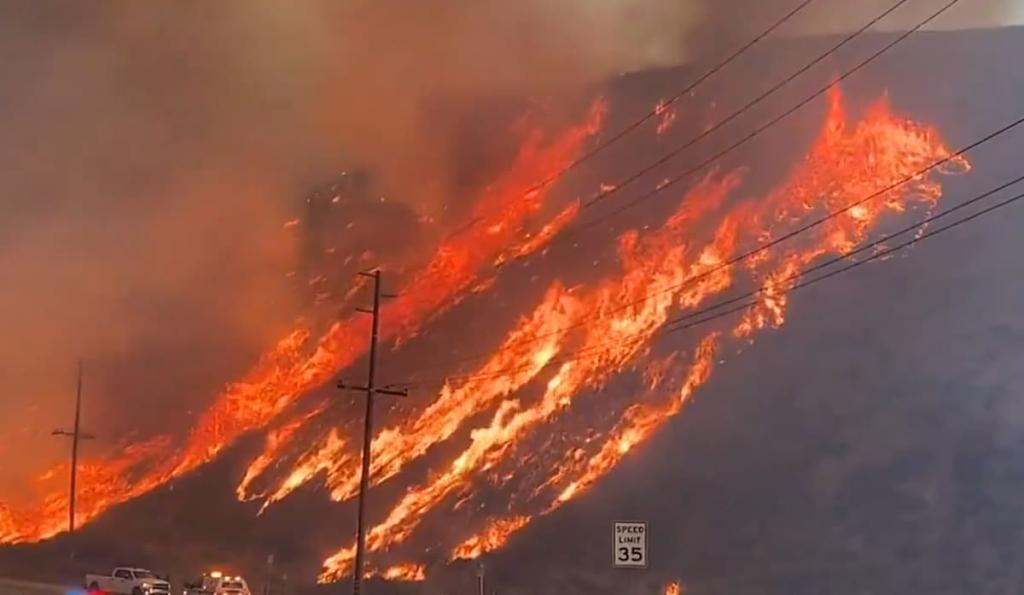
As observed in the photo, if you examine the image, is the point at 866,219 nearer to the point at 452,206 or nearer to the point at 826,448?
the point at 826,448

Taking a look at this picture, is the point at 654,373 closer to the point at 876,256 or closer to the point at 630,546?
the point at 876,256

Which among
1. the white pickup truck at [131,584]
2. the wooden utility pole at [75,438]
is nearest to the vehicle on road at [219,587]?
the white pickup truck at [131,584]

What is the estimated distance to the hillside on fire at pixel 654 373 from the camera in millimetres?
45562

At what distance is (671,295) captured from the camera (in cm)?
5725

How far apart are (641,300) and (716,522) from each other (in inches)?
609

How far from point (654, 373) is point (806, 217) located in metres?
12.3

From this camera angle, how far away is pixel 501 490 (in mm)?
51281

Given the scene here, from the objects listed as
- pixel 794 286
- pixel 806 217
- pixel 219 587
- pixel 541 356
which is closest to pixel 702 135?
pixel 806 217

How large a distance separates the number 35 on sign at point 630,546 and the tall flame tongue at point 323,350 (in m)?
48.7

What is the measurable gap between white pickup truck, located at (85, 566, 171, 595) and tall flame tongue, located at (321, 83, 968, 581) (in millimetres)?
11112

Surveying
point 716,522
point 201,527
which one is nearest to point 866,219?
point 716,522

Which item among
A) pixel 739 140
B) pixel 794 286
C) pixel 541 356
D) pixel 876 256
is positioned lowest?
pixel 541 356

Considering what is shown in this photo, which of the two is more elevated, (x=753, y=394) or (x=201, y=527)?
(x=753, y=394)

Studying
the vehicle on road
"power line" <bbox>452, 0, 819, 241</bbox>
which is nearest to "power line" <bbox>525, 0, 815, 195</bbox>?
"power line" <bbox>452, 0, 819, 241</bbox>
